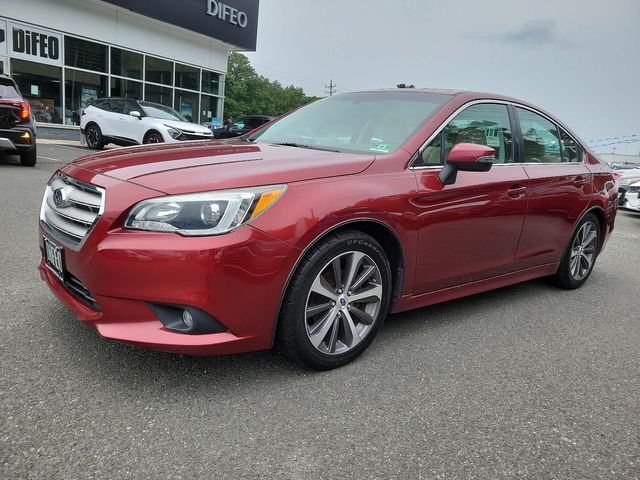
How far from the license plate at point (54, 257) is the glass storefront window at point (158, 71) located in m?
19.9

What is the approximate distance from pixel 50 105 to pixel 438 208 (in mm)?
18364

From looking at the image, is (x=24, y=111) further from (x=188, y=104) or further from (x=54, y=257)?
(x=188, y=104)

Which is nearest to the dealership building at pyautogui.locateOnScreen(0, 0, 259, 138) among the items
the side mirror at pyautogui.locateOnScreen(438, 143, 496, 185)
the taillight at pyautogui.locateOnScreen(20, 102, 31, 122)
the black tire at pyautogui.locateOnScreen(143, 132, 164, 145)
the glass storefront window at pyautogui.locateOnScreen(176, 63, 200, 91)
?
the glass storefront window at pyautogui.locateOnScreen(176, 63, 200, 91)

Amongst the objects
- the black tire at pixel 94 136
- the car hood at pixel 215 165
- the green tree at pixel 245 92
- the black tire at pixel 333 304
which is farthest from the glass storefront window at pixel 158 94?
the green tree at pixel 245 92

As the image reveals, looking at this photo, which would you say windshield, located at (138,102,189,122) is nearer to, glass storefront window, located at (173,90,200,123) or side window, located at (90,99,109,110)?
side window, located at (90,99,109,110)

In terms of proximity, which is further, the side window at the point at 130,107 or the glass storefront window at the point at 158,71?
the glass storefront window at the point at 158,71

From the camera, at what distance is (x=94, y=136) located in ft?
50.8

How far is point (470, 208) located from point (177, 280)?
1.89 metres

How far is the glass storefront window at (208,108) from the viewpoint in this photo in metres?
24.2

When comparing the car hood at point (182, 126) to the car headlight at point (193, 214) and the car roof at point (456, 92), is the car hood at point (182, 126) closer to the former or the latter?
the car roof at point (456, 92)

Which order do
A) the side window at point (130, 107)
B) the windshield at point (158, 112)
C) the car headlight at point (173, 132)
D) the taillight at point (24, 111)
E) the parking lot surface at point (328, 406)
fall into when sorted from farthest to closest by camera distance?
the side window at point (130, 107) → the windshield at point (158, 112) → the car headlight at point (173, 132) → the taillight at point (24, 111) → the parking lot surface at point (328, 406)

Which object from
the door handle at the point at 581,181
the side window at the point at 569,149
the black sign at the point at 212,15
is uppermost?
the black sign at the point at 212,15

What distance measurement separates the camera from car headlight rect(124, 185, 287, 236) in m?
2.28

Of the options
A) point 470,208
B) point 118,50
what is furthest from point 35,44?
point 470,208
